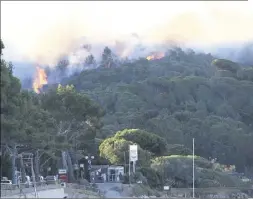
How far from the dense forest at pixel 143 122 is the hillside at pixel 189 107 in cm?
21

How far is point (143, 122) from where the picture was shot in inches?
5443

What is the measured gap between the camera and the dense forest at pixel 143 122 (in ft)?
202

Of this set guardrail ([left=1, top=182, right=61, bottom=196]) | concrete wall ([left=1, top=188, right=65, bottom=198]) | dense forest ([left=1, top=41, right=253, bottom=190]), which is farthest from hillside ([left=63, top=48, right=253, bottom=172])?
guardrail ([left=1, top=182, right=61, bottom=196])

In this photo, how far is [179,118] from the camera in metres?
148

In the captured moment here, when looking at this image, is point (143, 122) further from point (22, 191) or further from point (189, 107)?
point (22, 191)

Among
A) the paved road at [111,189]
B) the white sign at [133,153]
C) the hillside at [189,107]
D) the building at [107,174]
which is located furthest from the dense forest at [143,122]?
the paved road at [111,189]

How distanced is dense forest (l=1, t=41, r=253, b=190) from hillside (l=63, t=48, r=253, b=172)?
21 centimetres

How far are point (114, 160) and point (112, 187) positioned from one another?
1103 centimetres

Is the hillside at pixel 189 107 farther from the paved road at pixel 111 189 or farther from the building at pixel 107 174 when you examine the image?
the paved road at pixel 111 189

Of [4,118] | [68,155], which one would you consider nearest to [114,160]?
[68,155]

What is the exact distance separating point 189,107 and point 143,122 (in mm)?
26482

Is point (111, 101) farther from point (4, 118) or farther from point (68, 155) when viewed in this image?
point (4, 118)

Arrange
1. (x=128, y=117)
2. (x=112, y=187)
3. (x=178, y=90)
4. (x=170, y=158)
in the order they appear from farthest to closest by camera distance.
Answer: (x=178, y=90), (x=128, y=117), (x=170, y=158), (x=112, y=187)

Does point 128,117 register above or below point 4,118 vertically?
above
